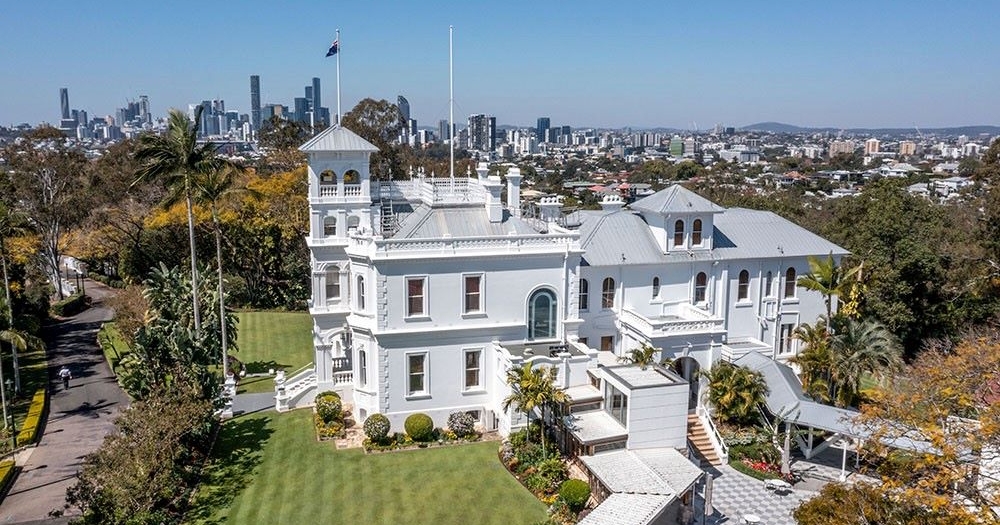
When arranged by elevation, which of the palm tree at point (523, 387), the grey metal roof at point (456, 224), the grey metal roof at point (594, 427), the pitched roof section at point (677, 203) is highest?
the pitched roof section at point (677, 203)

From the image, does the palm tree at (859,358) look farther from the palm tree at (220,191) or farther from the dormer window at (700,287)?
the palm tree at (220,191)

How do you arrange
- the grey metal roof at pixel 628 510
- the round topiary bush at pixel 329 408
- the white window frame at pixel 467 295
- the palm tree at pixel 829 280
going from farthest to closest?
the palm tree at pixel 829 280
the round topiary bush at pixel 329 408
the white window frame at pixel 467 295
the grey metal roof at pixel 628 510

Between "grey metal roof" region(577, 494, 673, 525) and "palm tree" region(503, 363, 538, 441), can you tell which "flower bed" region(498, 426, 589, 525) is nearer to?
"palm tree" region(503, 363, 538, 441)

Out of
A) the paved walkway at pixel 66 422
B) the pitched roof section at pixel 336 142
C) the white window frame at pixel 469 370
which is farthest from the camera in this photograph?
the pitched roof section at pixel 336 142

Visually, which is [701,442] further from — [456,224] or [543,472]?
[456,224]

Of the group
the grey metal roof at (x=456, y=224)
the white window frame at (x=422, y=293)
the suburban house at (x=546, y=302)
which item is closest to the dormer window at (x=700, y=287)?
the suburban house at (x=546, y=302)

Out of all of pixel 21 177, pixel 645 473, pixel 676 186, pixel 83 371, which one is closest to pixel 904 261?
pixel 676 186
